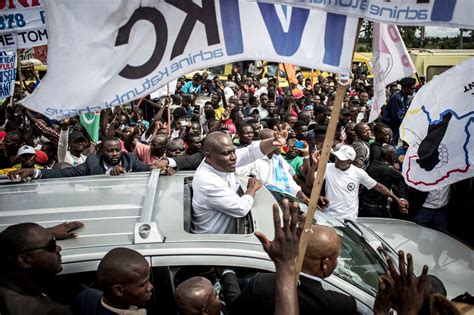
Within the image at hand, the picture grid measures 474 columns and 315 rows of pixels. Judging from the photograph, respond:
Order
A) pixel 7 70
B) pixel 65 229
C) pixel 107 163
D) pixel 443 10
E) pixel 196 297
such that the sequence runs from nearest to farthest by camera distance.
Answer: pixel 443 10 < pixel 196 297 < pixel 65 229 < pixel 7 70 < pixel 107 163

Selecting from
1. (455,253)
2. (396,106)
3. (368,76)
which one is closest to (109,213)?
(455,253)

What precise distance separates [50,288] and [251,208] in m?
1.32

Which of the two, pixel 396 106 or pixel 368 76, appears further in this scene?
pixel 368 76

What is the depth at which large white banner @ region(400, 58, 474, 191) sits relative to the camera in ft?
11.0

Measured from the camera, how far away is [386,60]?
10.7 ft

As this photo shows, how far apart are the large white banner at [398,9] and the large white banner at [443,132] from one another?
131 cm

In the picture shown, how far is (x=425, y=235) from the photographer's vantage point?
173 inches

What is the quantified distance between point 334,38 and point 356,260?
148cm

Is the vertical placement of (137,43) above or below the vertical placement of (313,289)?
above

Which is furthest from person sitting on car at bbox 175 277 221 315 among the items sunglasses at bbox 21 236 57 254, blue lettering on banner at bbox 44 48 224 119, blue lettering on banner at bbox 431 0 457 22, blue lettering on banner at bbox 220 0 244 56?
blue lettering on banner at bbox 431 0 457 22

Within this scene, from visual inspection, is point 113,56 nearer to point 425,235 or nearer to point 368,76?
point 425,235

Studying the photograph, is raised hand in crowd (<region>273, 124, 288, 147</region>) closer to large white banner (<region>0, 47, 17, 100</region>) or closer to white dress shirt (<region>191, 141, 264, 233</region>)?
white dress shirt (<region>191, 141, 264, 233</region>)

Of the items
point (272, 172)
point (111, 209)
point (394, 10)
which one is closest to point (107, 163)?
point (272, 172)

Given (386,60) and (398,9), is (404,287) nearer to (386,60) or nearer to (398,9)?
(398,9)
